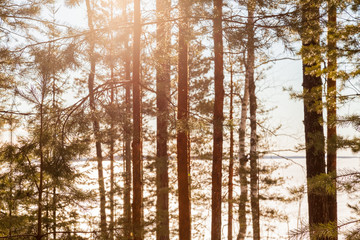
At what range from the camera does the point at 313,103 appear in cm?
645

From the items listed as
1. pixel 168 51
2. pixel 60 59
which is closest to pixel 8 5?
pixel 60 59

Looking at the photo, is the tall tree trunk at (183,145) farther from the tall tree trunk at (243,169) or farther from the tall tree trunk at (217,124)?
the tall tree trunk at (243,169)

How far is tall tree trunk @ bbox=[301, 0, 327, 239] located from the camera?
5.78 meters

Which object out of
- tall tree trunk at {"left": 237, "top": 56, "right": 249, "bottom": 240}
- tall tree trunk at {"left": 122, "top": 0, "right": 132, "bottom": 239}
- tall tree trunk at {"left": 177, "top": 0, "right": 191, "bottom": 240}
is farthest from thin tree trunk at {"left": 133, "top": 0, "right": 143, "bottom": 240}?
tall tree trunk at {"left": 237, "top": 56, "right": 249, "bottom": 240}

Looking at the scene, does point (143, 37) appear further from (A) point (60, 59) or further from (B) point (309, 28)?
(B) point (309, 28)

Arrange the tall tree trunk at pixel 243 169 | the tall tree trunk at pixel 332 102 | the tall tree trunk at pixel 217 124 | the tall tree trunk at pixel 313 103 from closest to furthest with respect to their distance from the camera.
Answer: the tall tree trunk at pixel 332 102, the tall tree trunk at pixel 313 103, the tall tree trunk at pixel 217 124, the tall tree trunk at pixel 243 169

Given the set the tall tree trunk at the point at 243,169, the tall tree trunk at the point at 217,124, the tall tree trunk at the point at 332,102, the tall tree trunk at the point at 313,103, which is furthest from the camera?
the tall tree trunk at the point at 243,169

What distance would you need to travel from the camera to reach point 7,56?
6.82 metres

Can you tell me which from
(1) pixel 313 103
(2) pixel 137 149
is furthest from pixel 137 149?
(1) pixel 313 103

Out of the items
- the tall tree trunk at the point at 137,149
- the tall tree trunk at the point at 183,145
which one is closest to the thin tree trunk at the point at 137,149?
the tall tree trunk at the point at 137,149

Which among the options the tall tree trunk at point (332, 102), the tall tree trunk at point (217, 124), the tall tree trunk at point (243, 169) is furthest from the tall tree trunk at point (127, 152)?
the tall tree trunk at point (332, 102)

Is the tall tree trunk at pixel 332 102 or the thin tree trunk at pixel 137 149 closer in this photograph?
the tall tree trunk at pixel 332 102

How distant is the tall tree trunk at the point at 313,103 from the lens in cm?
578

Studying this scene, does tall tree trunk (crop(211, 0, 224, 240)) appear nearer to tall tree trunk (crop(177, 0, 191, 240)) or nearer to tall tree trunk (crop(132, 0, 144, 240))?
tall tree trunk (crop(177, 0, 191, 240))
